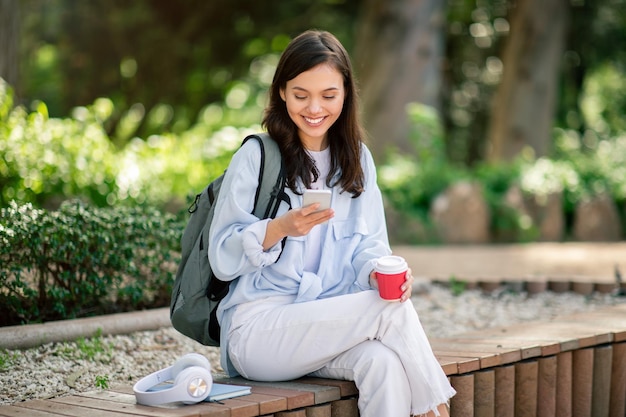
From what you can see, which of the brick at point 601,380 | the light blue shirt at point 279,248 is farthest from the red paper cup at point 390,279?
the brick at point 601,380

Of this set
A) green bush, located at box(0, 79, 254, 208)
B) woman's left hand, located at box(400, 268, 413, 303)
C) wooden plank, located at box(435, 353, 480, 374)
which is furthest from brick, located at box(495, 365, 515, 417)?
green bush, located at box(0, 79, 254, 208)

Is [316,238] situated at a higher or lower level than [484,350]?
higher

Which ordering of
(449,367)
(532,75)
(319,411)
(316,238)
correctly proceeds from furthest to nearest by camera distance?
(532,75) → (449,367) → (316,238) → (319,411)

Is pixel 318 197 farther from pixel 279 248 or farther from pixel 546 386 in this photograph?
pixel 546 386

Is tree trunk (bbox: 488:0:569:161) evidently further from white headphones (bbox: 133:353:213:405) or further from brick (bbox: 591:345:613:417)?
white headphones (bbox: 133:353:213:405)

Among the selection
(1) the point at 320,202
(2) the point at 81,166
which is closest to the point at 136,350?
(1) the point at 320,202

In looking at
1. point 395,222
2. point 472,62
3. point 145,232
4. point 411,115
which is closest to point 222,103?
point 472,62

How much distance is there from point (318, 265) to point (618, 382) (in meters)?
1.76

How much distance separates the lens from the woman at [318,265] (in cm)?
313

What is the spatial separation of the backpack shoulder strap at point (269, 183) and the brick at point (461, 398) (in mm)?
958

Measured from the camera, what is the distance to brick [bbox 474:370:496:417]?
3.73m

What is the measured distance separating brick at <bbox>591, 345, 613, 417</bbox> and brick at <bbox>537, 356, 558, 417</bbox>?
359mm

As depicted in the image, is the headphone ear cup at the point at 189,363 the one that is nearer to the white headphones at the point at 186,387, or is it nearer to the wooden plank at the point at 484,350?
the white headphones at the point at 186,387

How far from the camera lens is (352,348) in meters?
3.23
